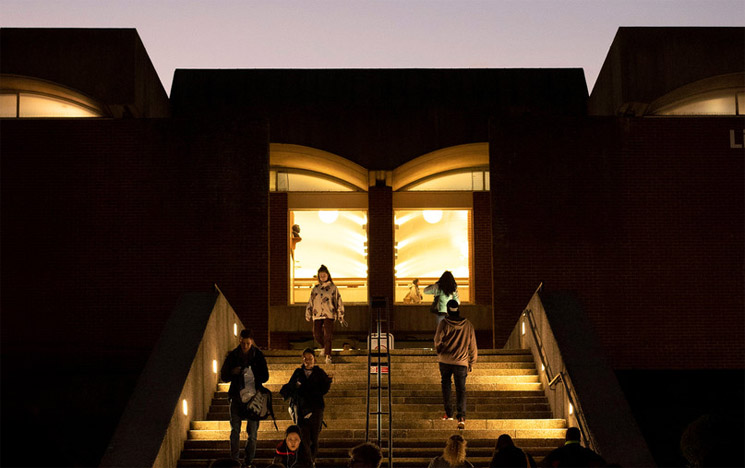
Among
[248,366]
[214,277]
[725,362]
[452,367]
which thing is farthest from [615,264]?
[248,366]

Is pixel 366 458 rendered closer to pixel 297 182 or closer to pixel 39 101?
pixel 39 101

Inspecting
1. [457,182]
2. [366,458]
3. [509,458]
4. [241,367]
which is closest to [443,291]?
[241,367]

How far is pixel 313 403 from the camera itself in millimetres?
9977

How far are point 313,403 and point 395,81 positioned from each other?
14725 mm

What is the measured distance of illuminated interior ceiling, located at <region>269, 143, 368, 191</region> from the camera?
62.4 ft

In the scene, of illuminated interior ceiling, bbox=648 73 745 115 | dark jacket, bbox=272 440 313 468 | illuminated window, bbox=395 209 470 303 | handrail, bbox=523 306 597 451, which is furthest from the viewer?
illuminated window, bbox=395 209 470 303

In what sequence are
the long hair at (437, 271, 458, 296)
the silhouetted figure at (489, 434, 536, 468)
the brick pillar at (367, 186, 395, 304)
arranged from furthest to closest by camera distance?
the brick pillar at (367, 186, 395, 304) < the long hair at (437, 271, 458, 296) < the silhouetted figure at (489, 434, 536, 468)

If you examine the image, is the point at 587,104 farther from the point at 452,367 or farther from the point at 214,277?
the point at 452,367

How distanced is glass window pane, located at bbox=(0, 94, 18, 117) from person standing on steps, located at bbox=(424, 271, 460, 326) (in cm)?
869

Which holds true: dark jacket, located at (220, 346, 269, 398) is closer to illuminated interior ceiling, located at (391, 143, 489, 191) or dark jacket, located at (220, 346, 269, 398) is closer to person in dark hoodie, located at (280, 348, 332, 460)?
person in dark hoodie, located at (280, 348, 332, 460)

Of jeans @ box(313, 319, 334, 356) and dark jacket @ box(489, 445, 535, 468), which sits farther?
jeans @ box(313, 319, 334, 356)

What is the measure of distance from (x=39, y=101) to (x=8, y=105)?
57 centimetres

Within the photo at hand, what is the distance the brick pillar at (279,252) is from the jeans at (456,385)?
10307 millimetres

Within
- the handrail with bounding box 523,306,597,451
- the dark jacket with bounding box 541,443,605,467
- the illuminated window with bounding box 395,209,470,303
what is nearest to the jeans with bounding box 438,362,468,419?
the handrail with bounding box 523,306,597,451
